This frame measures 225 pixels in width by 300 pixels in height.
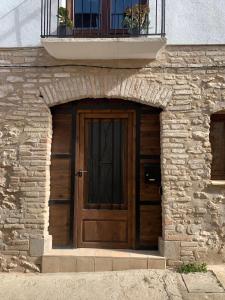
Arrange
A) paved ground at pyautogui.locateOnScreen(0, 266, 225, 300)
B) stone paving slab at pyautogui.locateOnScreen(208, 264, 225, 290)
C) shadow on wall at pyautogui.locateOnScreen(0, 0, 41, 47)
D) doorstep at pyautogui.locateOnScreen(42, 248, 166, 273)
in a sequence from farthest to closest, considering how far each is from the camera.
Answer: shadow on wall at pyautogui.locateOnScreen(0, 0, 41, 47) → doorstep at pyautogui.locateOnScreen(42, 248, 166, 273) → stone paving slab at pyautogui.locateOnScreen(208, 264, 225, 290) → paved ground at pyautogui.locateOnScreen(0, 266, 225, 300)

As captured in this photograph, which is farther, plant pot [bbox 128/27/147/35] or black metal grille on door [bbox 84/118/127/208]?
black metal grille on door [bbox 84/118/127/208]

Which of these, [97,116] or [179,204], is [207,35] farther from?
[179,204]

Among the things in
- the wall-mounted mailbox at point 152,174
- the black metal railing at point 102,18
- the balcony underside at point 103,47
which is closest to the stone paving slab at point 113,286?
the wall-mounted mailbox at point 152,174

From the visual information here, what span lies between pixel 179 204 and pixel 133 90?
1.79 m

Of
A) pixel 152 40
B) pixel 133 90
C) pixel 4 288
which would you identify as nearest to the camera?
pixel 4 288

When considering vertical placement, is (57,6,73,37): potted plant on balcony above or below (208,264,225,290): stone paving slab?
above

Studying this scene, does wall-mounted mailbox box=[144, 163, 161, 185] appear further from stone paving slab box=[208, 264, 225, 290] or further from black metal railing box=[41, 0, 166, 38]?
black metal railing box=[41, 0, 166, 38]

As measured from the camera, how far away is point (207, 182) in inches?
222

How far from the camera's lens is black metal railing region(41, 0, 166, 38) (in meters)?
5.71

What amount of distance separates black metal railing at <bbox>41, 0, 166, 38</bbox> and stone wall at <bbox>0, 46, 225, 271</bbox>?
40 centimetres

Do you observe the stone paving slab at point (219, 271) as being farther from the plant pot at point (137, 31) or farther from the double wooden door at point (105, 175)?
the plant pot at point (137, 31)

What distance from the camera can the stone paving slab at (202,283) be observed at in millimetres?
4799

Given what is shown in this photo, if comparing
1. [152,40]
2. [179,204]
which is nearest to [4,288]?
[179,204]

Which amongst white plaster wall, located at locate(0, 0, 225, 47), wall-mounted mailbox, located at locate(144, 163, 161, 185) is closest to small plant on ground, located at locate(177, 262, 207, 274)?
wall-mounted mailbox, located at locate(144, 163, 161, 185)
